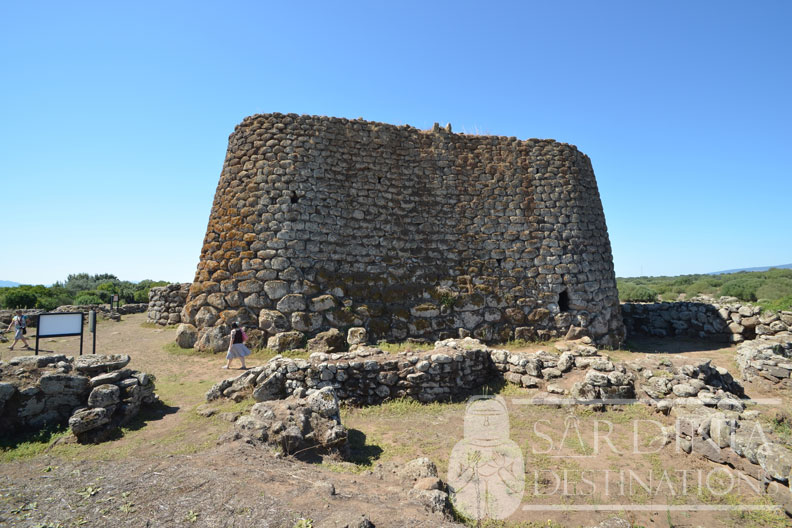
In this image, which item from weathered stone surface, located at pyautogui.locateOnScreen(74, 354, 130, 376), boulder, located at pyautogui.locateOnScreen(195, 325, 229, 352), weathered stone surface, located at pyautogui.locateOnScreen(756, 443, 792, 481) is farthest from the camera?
boulder, located at pyautogui.locateOnScreen(195, 325, 229, 352)

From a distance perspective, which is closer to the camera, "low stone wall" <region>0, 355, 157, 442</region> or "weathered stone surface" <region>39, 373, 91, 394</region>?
"low stone wall" <region>0, 355, 157, 442</region>

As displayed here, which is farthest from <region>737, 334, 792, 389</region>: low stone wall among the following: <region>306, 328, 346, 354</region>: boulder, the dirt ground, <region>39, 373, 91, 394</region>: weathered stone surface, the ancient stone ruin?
<region>39, 373, 91, 394</region>: weathered stone surface

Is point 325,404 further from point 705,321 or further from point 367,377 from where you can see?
point 705,321

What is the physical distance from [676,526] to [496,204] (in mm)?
10501

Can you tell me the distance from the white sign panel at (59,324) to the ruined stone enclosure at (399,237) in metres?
2.83

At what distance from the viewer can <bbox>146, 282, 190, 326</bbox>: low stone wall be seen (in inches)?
639

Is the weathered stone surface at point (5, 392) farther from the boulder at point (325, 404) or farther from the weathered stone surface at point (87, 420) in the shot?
the boulder at point (325, 404)

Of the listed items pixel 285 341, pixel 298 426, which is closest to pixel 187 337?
pixel 285 341

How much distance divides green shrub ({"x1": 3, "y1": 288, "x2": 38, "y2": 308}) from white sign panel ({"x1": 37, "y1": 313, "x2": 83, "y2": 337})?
2169 centimetres

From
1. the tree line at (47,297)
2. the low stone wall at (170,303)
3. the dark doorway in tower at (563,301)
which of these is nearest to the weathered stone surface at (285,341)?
the low stone wall at (170,303)

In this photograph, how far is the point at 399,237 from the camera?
1233 centimetres

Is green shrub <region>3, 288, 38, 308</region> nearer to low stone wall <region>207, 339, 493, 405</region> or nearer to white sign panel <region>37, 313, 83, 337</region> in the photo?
white sign panel <region>37, 313, 83, 337</region>

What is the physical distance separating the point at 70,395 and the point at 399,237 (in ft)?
29.1

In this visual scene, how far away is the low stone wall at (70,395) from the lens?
5.61 m
